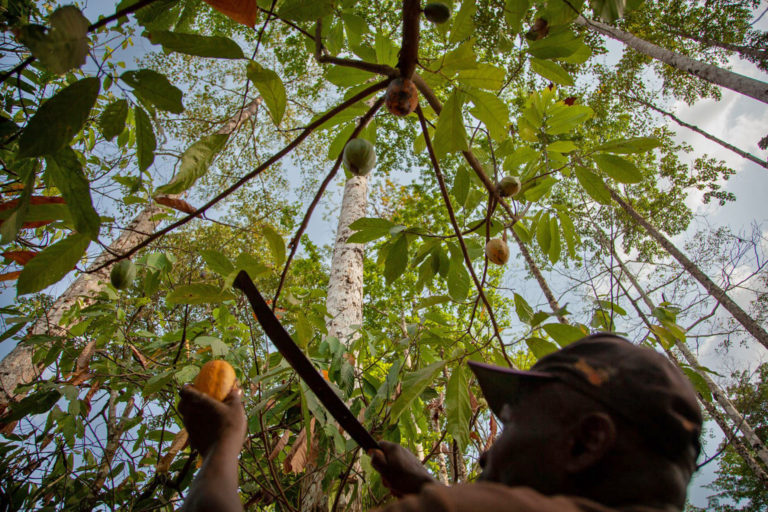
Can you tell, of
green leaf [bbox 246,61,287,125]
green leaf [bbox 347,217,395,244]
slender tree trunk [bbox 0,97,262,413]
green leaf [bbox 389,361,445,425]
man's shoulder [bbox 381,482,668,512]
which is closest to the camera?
man's shoulder [bbox 381,482,668,512]

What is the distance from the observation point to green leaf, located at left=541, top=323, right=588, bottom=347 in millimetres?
1267

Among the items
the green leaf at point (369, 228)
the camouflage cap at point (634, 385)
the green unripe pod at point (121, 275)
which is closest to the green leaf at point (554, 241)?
the green leaf at point (369, 228)

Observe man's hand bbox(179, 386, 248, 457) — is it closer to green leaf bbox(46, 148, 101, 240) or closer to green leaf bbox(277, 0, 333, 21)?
green leaf bbox(46, 148, 101, 240)

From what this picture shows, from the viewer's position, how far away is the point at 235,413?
70cm

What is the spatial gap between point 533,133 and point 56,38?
1509mm

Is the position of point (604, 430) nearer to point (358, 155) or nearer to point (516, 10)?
point (358, 155)

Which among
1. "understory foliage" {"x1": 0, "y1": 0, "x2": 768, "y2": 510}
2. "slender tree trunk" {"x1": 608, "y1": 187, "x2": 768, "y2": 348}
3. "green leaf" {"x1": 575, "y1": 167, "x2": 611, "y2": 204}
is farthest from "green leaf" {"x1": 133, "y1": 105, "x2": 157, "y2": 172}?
"slender tree trunk" {"x1": 608, "y1": 187, "x2": 768, "y2": 348}

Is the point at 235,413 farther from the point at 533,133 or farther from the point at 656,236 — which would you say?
the point at 656,236

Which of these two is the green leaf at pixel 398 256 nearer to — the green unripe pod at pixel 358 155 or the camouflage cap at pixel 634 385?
the green unripe pod at pixel 358 155

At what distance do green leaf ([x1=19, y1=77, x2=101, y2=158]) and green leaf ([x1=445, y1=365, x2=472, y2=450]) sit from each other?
1.18 meters

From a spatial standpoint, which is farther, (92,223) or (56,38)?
(92,223)

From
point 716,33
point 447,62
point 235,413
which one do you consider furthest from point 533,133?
point 716,33

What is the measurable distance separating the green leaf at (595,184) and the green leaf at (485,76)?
0.57 metres

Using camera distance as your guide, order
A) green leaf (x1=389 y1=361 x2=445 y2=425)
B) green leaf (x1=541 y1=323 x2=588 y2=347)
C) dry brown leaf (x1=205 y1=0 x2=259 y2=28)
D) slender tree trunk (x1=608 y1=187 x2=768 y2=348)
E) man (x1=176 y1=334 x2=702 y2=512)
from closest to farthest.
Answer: man (x1=176 y1=334 x2=702 y2=512)
dry brown leaf (x1=205 y1=0 x2=259 y2=28)
green leaf (x1=389 y1=361 x2=445 y2=425)
green leaf (x1=541 y1=323 x2=588 y2=347)
slender tree trunk (x1=608 y1=187 x2=768 y2=348)
